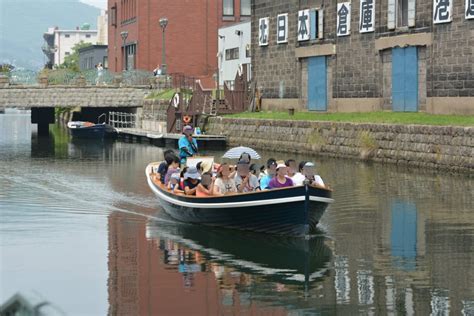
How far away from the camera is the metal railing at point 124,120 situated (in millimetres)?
76931

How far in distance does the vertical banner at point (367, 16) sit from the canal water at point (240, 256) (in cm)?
1592

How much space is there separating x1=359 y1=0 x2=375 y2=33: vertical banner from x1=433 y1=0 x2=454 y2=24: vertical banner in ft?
18.2

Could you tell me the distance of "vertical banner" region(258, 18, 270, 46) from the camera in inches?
2383

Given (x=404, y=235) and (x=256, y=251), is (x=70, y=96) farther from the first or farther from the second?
(x=256, y=251)

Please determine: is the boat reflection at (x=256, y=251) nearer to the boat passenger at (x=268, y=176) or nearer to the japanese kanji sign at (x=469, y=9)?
the boat passenger at (x=268, y=176)

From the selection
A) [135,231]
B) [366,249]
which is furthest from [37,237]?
[366,249]

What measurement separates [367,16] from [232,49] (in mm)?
30308

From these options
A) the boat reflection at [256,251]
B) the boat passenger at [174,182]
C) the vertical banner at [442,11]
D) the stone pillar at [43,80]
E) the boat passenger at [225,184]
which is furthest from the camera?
the stone pillar at [43,80]

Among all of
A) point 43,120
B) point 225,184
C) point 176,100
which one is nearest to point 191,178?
point 225,184

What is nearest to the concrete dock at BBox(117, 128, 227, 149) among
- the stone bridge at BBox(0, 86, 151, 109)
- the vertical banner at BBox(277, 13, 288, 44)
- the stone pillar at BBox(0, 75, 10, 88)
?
the stone bridge at BBox(0, 86, 151, 109)

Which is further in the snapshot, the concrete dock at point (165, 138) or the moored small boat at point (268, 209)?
the concrete dock at point (165, 138)

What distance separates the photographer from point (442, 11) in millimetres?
43000

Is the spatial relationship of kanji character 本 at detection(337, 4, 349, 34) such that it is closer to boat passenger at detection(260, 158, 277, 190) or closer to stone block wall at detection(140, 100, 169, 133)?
stone block wall at detection(140, 100, 169, 133)

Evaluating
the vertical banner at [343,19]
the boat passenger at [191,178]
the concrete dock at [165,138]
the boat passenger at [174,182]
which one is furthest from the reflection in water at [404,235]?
the concrete dock at [165,138]
